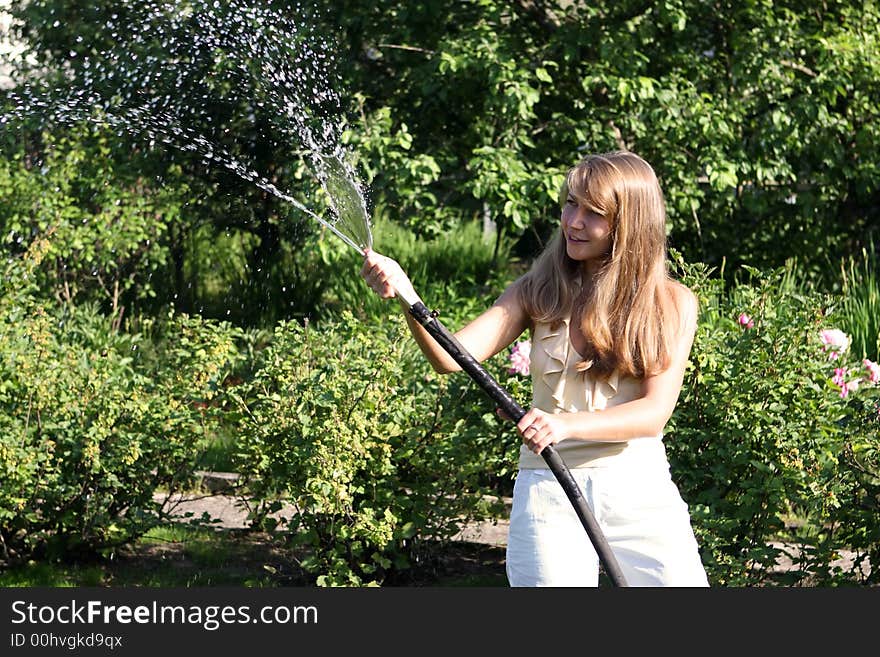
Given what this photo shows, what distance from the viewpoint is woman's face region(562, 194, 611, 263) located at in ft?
8.51

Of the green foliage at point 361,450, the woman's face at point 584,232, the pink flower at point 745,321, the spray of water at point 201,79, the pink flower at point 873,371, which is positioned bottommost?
the green foliage at point 361,450

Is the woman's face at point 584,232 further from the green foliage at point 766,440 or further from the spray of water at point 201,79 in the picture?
the spray of water at point 201,79

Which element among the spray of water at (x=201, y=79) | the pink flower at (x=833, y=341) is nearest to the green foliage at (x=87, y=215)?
the spray of water at (x=201, y=79)

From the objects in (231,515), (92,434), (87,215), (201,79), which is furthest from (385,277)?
(201,79)

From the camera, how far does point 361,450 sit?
3967mm

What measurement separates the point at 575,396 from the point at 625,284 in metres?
0.27

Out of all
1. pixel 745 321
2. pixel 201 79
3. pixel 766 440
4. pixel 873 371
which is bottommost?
pixel 766 440

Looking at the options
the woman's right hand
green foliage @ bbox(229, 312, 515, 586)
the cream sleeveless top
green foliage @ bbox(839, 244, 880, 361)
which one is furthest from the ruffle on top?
green foliage @ bbox(839, 244, 880, 361)

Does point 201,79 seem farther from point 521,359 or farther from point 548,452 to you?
point 548,452

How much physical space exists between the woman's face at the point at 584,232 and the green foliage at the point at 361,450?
5.02 ft

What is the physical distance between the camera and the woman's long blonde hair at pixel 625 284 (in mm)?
2541

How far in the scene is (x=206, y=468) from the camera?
5.34 metres

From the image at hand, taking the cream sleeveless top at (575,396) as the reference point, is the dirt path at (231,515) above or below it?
below

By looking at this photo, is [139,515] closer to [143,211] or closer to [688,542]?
[688,542]
